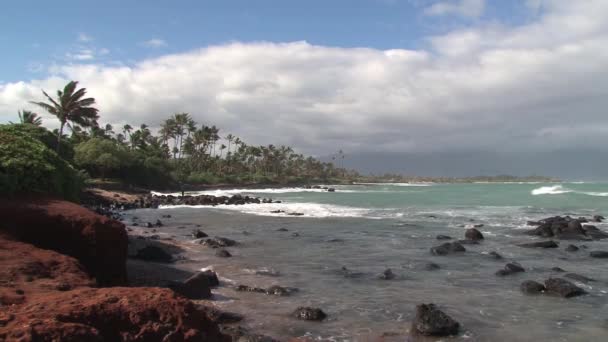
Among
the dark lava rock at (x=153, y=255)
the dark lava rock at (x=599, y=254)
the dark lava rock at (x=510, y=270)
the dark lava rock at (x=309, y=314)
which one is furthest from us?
the dark lava rock at (x=599, y=254)

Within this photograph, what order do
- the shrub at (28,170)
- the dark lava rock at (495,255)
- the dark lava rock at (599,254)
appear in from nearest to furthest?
the shrub at (28,170)
the dark lava rock at (495,255)
the dark lava rock at (599,254)

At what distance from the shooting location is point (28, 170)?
12.8 meters

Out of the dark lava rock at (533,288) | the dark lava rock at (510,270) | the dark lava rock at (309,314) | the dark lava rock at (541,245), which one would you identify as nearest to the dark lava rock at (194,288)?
the dark lava rock at (309,314)

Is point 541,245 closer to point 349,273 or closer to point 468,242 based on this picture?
point 468,242

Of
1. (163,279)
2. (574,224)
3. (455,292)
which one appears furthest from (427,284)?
(574,224)

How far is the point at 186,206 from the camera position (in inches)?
1783

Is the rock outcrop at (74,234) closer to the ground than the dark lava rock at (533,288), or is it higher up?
higher up

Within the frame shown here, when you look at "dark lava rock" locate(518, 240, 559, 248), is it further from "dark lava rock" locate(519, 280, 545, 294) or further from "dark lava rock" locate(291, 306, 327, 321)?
"dark lava rock" locate(291, 306, 327, 321)

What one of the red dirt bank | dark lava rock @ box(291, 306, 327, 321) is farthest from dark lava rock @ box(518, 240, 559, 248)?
the red dirt bank

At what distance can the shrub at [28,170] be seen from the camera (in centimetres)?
1189

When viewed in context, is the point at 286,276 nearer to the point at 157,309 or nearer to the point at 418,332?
the point at 418,332

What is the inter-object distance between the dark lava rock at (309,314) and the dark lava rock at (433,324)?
2057 millimetres

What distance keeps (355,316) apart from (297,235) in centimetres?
1404

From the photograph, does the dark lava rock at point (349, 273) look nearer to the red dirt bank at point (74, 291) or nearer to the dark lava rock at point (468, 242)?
the red dirt bank at point (74, 291)
